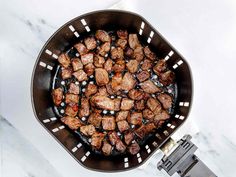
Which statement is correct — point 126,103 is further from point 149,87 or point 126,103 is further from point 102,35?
point 102,35

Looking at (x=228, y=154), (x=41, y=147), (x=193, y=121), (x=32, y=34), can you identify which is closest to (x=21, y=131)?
(x=41, y=147)

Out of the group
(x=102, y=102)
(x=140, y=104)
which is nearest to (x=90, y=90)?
(x=102, y=102)

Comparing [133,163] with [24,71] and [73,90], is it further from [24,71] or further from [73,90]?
[24,71]

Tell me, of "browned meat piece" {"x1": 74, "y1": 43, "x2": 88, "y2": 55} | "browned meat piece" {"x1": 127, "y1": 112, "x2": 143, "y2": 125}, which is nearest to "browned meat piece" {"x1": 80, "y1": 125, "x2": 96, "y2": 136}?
"browned meat piece" {"x1": 127, "y1": 112, "x2": 143, "y2": 125}

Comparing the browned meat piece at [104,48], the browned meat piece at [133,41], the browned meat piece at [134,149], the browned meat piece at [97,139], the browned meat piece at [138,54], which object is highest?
the browned meat piece at [104,48]

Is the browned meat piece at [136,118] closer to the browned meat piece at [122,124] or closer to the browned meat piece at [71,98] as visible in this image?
the browned meat piece at [122,124]

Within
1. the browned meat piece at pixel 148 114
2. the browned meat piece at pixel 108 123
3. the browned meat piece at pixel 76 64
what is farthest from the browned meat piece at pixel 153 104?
the browned meat piece at pixel 76 64
